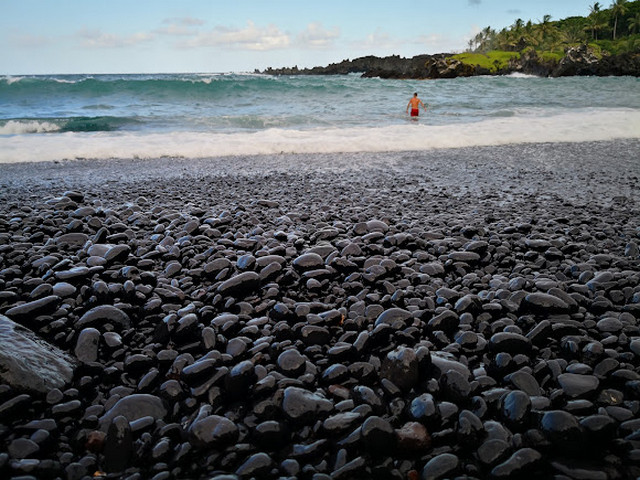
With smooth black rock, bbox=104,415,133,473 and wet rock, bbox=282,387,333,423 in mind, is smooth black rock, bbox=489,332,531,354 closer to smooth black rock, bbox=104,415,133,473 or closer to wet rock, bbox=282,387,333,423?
wet rock, bbox=282,387,333,423

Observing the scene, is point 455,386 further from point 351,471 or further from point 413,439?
point 351,471

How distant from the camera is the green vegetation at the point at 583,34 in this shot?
238 feet

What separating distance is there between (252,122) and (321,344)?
11612 mm

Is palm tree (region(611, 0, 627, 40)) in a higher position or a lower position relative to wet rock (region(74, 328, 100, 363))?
higher

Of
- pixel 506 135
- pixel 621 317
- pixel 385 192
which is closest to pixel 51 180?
pixel 385 192

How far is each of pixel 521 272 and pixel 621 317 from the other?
0.69 m

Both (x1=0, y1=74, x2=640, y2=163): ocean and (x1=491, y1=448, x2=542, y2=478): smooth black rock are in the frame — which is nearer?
(x1=491, y1=448, x2=542, y2=478): smooth black rock

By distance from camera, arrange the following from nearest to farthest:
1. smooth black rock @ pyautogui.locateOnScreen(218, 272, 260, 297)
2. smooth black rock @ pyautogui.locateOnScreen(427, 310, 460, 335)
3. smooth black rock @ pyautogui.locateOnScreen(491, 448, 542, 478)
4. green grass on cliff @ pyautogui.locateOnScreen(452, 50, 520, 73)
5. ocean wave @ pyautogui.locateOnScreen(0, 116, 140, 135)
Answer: smooth black rock @ pyautogui.locateOnScreen(491, 448, 542, 478)
smooth black rock @ pyautogui.locateOnScreen(427, 310, 460, 335)
smooth black rock @ pyautogui.locateOnScreen(218, 272, 260, 297)
ocean wave @ pyautogui.locateOnScreen(0, 116, 140, 135)
green grass on cliff @ pyautogui.locateOnScreen(452, 50, 520, 73)

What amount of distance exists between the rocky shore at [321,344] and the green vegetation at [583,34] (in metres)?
77.5

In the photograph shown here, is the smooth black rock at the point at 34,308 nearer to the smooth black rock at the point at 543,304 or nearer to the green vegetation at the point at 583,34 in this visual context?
the smooth black rock at the point at 543,304

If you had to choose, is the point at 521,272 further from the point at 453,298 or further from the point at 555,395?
the point at 555,395

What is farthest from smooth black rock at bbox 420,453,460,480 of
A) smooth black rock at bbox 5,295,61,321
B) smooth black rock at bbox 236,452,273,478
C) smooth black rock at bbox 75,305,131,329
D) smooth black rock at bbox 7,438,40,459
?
smooth black rock at bbox 5,295,61,321

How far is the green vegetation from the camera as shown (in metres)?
72.7

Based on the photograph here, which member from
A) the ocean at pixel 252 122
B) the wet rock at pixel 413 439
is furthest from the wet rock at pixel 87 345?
the ocean at pixel 252 122
